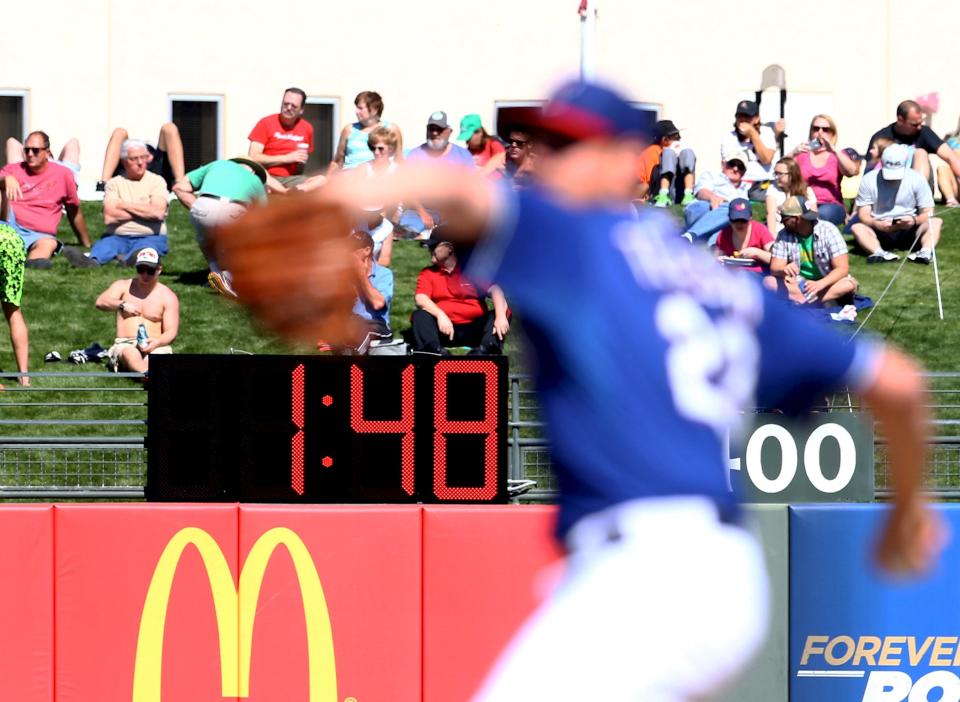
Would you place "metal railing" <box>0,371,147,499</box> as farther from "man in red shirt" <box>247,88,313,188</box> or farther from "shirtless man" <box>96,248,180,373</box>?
"man in red shirt" <box>247,88,313,188</box>

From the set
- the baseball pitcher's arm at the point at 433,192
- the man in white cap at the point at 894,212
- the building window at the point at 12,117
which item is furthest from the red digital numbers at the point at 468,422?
the building window at the point at 12,117

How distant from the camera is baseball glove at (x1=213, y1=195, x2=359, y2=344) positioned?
325 centimetres

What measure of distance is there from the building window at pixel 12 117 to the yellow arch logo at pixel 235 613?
1329 cm

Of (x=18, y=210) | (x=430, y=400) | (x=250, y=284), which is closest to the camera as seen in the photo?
(x=250, y=284)

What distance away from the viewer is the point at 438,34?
2178 centimetres

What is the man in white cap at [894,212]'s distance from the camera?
1636 centimetres

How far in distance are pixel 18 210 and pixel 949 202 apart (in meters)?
9.73

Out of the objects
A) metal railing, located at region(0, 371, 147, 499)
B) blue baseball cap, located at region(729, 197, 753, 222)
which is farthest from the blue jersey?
blue baseball cap, located at region(729, 197, 753, 222)

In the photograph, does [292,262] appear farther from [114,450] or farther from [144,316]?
[144,316]

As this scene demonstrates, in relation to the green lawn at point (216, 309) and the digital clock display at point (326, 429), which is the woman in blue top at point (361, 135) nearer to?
the green lawn at point (216, 309)

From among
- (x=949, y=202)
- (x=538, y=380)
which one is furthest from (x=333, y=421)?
(x=949, y=202)

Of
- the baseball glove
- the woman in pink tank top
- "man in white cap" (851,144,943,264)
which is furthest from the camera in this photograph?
the woman in pink tank top

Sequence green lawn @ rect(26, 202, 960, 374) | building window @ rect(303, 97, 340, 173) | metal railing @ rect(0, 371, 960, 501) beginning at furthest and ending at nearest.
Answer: building window @ rect(303, 97, 340, 173) < green lawn @ rect(26, 202, 960, 374) < metal railing @ rect(0, 371, 960, 501)

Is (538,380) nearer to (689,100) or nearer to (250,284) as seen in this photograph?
(250,284)
